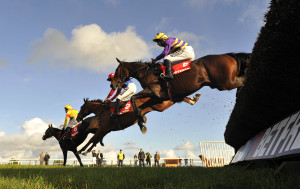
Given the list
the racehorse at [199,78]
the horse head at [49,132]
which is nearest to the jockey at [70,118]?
the horse head at [49,132]

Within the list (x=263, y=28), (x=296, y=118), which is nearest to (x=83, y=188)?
(x=296, y=118)

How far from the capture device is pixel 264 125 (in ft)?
12.1

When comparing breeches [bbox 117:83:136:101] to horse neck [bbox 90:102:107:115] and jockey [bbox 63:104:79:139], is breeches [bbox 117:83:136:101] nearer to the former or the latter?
horse neck [bbox 90:102:107:115]

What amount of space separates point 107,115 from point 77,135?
7.55ft

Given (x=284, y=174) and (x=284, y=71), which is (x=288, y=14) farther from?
(x=284, y=174)

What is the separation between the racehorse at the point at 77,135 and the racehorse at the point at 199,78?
3765 mm

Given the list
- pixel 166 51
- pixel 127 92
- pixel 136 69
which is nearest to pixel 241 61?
pixel 166 51

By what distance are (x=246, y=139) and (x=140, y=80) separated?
3334 mm

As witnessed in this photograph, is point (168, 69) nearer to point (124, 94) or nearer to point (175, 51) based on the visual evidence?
point (175, 51)

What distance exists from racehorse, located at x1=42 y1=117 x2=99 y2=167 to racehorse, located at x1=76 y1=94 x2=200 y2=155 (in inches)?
16.3

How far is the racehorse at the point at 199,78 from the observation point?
5.74 m

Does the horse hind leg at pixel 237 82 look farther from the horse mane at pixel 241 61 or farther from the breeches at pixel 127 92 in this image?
the breeches at pixel 127 92

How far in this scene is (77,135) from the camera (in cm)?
1028

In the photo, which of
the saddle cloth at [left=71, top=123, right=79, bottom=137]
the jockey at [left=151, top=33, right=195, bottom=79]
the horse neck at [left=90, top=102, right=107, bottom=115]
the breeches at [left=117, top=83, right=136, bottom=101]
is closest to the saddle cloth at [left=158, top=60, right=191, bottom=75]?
the jockey at [left=151, top=33, right=195, bottom=79]
